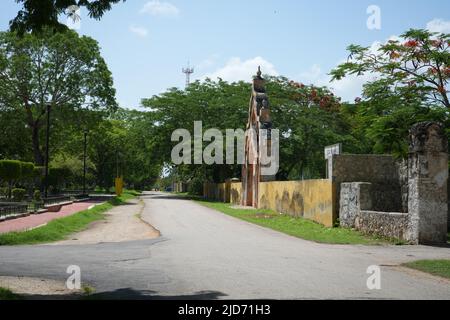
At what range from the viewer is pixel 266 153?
122 feet

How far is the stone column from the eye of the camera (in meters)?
15.7

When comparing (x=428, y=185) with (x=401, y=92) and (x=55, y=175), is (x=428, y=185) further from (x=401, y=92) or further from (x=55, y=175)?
(x=55, y=175)

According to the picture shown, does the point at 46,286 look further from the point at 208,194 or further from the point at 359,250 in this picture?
the point at 208,194

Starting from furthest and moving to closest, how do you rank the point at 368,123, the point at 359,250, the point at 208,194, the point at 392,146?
the point at 208,194
the point at 368,123
the point at 392,146
the point at 359,250

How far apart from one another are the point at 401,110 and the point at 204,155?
105 ft

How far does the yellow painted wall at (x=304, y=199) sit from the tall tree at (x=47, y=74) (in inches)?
918

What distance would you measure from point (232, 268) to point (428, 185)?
8086 millimetres

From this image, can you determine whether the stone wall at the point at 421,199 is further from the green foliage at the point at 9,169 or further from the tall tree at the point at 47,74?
the tall tree at the point at 47,74

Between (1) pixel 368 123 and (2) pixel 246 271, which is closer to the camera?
(2) pixel 246 271

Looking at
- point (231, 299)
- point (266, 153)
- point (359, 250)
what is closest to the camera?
point (231, 299)

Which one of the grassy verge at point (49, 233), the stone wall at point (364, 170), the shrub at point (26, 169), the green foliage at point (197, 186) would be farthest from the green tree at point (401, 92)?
the green foliage at point (197, 186)

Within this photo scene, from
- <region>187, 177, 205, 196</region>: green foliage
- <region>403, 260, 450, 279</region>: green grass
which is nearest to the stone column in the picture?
<region>403, 260, 450, 279</region>: green grass

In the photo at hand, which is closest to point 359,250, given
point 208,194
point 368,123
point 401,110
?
point 401,110

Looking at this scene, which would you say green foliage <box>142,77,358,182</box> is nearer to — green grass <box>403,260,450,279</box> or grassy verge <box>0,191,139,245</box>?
grassy verge <box>0,191,139,245</box>
